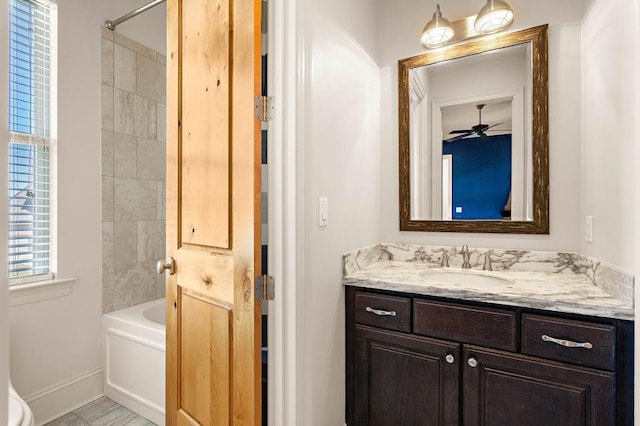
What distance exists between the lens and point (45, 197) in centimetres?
200

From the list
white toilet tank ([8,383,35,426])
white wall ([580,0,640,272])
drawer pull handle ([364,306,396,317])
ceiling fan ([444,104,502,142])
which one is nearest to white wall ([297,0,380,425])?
drawer pull handle ([364,306,396,317])

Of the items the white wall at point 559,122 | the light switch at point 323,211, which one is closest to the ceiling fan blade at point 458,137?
the white wall at point 559,122

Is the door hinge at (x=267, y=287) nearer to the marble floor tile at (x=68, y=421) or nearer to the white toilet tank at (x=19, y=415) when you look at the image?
the white toilet tank at (x=19, y=415)

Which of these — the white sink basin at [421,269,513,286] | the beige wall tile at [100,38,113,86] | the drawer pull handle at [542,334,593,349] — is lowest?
the drawer pull handle at [542,334,593,349]

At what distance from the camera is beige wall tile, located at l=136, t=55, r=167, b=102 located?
246cm

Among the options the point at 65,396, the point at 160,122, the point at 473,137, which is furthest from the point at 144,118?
the point at 473,137

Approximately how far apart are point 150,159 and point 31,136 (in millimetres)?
723

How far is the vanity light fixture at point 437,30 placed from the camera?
1950 millimetres

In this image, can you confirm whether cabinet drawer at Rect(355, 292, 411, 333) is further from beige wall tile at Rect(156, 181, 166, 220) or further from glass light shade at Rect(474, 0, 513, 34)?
beige wall tile at Rect(156, 181, 166, 220)

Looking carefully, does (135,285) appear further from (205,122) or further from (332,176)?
(332,176)

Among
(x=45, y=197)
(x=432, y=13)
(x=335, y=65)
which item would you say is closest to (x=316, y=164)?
(x=335, y=65)

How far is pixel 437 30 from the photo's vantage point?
1962 millimetres

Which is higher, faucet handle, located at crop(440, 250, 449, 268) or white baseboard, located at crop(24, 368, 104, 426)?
faucet handle, located at crop(440, 250, 449, 268)

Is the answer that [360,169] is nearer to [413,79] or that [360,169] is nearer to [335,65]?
[335,65]
